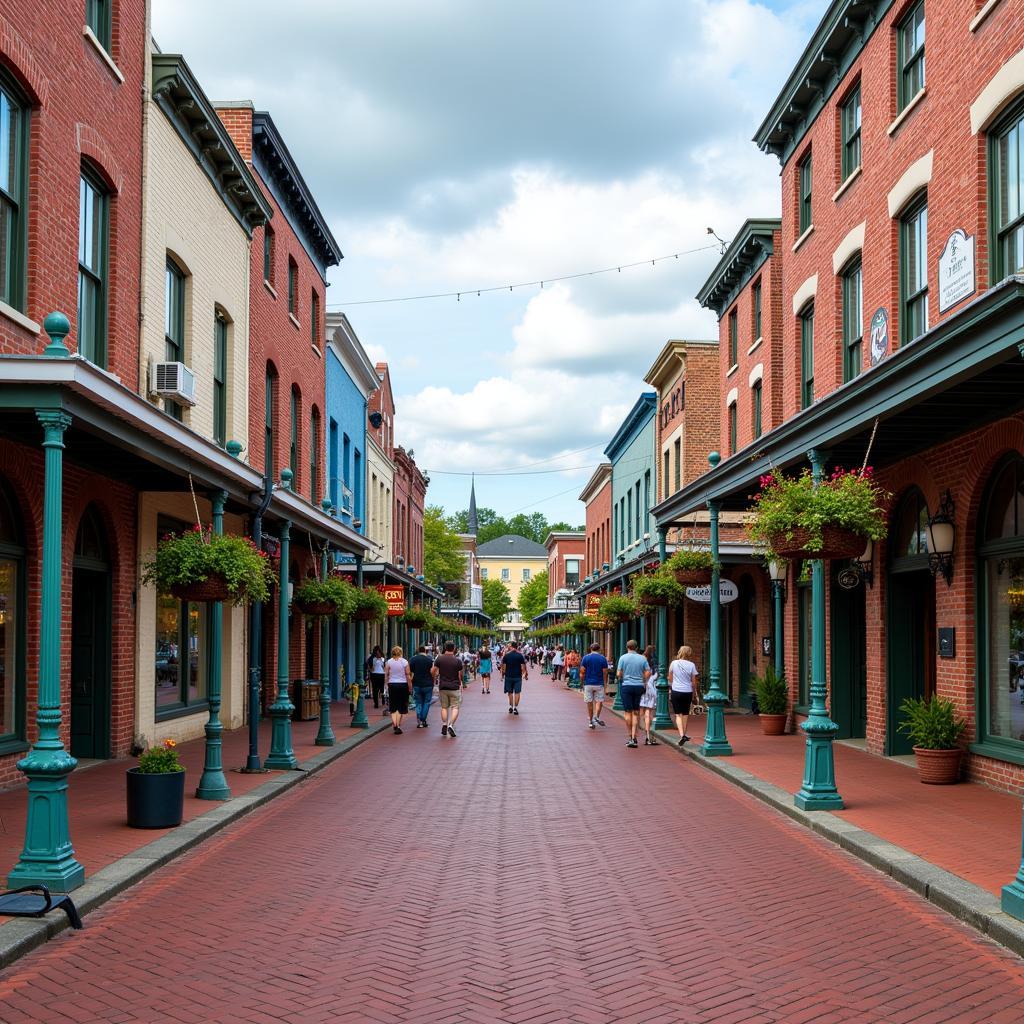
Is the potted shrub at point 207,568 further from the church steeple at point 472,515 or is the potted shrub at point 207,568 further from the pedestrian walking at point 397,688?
the church steeple at point 472,515

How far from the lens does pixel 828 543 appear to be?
1181 cm

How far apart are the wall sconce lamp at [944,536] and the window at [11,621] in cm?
1027

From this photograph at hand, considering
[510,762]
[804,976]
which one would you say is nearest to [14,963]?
[804,976]

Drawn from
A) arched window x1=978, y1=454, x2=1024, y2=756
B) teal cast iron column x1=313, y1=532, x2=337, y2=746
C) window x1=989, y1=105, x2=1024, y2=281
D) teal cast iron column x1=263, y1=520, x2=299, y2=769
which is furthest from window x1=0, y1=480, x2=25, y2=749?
window x1=989, y1=105, x2=1024, y2=281

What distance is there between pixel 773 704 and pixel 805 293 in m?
7.12

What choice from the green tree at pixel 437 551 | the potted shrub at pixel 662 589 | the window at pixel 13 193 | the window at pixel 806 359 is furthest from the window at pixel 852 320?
the green tree at pixel 437 551

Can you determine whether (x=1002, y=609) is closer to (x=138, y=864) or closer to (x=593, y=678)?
(x=138, y=864)

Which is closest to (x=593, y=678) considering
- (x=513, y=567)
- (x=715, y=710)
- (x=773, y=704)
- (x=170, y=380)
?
(x=773, y=704)

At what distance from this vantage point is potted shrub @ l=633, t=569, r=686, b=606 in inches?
874

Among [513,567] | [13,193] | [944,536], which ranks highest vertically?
[13,193]

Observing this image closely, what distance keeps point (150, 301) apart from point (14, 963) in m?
11.4

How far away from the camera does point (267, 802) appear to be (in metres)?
13.0

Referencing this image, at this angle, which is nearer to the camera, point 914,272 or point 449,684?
point 914,272

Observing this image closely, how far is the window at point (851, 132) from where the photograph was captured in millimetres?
18266
